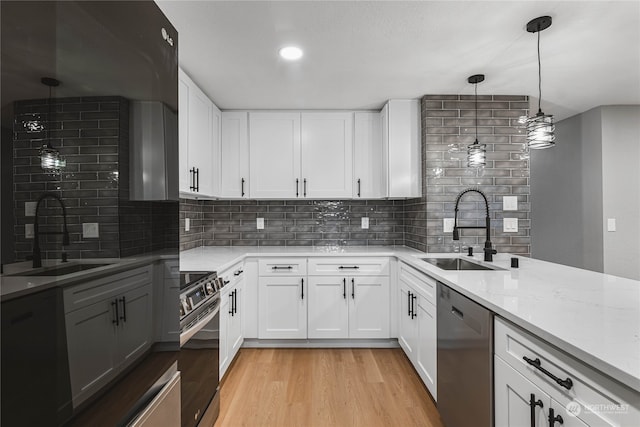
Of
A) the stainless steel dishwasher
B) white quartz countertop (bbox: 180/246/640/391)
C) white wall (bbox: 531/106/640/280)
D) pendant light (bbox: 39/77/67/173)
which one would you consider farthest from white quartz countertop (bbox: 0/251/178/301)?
white wall (bbox: 531/106/640/280)

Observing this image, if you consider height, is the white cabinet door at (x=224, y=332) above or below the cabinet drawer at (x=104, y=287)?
below

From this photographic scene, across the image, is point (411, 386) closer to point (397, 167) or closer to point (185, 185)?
point (397, 167)

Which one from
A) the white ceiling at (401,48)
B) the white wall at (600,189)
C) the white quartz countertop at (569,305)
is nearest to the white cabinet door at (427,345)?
the white quartz countertop at (569,305)

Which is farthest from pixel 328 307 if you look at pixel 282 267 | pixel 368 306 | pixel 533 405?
pixel 533 405

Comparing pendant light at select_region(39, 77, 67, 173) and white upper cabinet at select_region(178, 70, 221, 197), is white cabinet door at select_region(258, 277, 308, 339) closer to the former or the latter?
white upper cabinet at select_region(178, 70, 221, 197)

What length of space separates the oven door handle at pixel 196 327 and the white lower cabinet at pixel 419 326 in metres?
1.35

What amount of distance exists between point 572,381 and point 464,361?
0.73 m

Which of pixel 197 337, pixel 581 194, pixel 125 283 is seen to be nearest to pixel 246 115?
pixel 197 337

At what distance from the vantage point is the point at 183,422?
4.44 ft

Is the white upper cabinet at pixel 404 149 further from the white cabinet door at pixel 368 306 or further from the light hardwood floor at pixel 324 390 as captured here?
the light hardwood floor at pixel 324 390

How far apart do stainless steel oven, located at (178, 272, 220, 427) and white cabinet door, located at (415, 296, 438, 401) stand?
1.33 m

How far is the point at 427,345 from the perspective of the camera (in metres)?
2.28

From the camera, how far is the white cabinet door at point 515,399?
3.64ft

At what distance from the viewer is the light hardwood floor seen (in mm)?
2111
